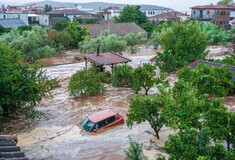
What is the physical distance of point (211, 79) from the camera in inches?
748

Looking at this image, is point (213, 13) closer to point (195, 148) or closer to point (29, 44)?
point (29, 44)

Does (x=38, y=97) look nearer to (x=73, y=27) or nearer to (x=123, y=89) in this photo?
(x=123, y=89)

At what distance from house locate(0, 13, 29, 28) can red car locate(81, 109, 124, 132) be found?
144ft

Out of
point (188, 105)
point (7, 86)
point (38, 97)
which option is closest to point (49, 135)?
point (38, 97)

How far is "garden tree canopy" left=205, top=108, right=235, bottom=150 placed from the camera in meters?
9.66

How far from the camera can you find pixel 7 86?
14438 millimetres

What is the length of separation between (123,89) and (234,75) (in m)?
9.22

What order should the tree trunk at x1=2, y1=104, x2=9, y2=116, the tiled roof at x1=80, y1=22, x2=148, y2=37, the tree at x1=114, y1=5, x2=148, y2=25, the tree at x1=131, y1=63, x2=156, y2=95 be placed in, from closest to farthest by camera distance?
the tree trunk at x1=2, y1=104, x2=9, y2=116 → the tree at x1=131, y1=63, x2=156, y2=95 → the tiled roof at x1=80, y1=22, x2=148, y2=37 → the tree at x1=114, y1=5, x2=148, y2=25

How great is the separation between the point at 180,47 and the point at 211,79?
10.9 metres

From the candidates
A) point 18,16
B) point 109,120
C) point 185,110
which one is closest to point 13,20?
point 18,16

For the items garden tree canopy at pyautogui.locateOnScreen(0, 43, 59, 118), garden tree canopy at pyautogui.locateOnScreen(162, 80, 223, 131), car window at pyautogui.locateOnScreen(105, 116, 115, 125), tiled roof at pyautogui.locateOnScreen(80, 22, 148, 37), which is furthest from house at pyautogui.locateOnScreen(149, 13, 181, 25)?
garden tree canopy at pyautogui.locateOnScreen(162, 80, 223, 131)

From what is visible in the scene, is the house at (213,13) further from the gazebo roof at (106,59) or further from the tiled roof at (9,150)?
the tiled roof at (9,150)

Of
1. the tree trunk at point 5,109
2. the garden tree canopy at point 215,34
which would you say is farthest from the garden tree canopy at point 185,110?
the garden tree canopy at point 215,34

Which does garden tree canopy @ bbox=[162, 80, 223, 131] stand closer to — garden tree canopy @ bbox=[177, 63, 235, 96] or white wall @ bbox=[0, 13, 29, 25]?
garden tree canopy @ bbox=[177, 63, 235, 96]
